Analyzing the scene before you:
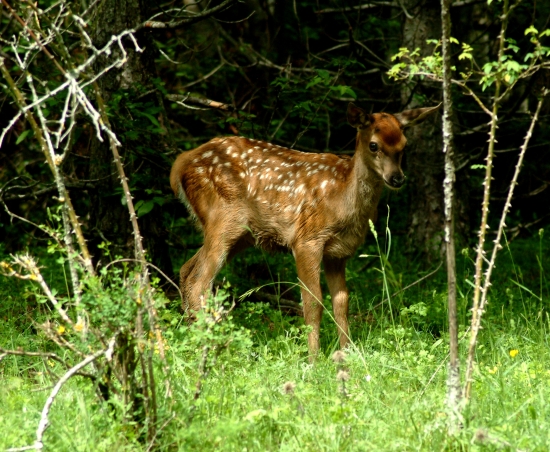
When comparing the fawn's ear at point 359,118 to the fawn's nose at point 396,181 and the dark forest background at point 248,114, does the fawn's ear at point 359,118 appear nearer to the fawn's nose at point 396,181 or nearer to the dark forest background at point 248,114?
the dark forest background at point 248,114

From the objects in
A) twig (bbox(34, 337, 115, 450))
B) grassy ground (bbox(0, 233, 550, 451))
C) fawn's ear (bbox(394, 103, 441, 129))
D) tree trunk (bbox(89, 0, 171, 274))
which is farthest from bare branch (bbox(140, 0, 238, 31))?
twig (bbox(34, 337, 115, 450))

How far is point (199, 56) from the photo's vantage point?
11992 millimetres

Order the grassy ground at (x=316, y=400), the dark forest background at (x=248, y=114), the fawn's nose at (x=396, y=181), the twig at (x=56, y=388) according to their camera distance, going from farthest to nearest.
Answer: the dark forest background at (x=248, y=114) → the fawn's nose at (x=396, y=181) → the grassy ground at (x=316, y=400) → the twig at (x=56, y=388)

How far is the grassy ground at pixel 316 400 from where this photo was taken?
3834mm

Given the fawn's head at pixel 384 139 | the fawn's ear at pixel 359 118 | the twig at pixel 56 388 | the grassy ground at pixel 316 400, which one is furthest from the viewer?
the fawn's ear at pixel 359 118

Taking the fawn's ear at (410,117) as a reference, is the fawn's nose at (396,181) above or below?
below

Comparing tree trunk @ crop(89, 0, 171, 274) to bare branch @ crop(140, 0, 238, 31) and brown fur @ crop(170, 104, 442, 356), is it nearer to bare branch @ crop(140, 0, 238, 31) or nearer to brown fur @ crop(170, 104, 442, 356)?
bare branch @ crop(140, 0, 238, 31)

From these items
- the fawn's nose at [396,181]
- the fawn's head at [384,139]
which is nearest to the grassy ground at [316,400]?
the fawn's nose at [396,181]

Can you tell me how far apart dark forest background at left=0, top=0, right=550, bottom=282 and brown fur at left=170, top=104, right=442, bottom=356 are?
0.30 meters

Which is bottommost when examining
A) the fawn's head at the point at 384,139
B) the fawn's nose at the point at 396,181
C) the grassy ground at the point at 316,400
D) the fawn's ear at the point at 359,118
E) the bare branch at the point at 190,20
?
the grassy ground at the point at 316,400

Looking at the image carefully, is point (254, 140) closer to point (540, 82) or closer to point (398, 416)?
point (540, 82)

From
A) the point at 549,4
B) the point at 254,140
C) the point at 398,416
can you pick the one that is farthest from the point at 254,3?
the point at 398,416

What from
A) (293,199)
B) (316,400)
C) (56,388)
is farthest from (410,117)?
(56,388)

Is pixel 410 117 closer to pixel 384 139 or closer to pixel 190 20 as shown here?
pixel 384 139
